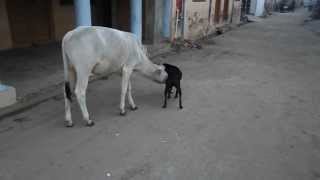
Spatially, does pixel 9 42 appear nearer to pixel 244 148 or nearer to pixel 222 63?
pixel 222 63

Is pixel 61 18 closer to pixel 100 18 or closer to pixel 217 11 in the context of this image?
pixel 100 18

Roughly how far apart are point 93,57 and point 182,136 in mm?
1697

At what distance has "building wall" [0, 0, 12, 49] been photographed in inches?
372

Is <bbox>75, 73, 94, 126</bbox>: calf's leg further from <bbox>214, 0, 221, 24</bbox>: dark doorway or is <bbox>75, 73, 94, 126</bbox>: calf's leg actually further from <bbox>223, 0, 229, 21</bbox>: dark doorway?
<bbox>223, 0, 229, 21</bbox>: dark doorway

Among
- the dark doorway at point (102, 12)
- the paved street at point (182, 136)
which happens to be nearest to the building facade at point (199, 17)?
the dark doorway at point (102, 12)

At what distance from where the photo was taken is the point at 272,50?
12.1 meters

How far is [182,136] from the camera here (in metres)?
4.71

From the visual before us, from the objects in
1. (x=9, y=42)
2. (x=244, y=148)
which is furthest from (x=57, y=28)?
(x=244, y=148)

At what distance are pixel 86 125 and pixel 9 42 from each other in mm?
6184

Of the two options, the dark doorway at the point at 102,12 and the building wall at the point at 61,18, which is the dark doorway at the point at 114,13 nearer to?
the dark doorway at the point at 102,12

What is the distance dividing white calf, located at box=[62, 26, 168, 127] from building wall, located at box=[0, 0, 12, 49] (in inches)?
223

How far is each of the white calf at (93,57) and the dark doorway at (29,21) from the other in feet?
19.6

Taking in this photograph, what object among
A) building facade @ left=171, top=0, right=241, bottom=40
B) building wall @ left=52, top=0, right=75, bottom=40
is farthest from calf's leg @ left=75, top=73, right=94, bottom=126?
building facade @ left=171, top=0, right=241, bottom=40

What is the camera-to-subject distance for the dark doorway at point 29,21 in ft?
32.5
